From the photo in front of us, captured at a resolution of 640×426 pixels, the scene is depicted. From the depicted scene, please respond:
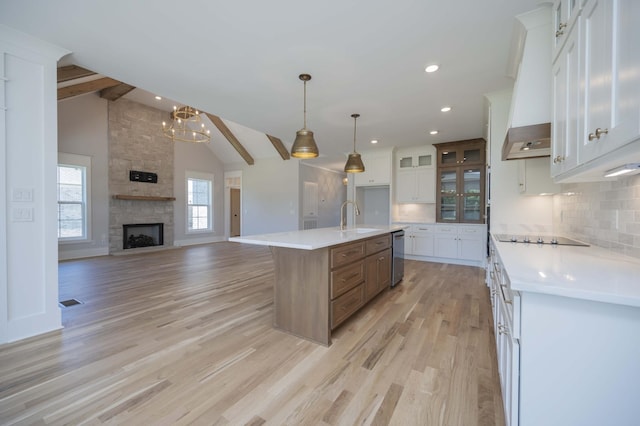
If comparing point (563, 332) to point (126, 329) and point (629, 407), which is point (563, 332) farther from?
point (126, 329)

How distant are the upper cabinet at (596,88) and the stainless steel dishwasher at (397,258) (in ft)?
7.39

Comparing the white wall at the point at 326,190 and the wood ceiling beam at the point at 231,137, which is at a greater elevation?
the wood ceiling beam at the point at 231,137

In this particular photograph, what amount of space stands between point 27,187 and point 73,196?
491cm

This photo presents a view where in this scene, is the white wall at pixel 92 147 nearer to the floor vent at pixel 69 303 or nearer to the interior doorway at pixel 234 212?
the floor vent at pixel 69 303

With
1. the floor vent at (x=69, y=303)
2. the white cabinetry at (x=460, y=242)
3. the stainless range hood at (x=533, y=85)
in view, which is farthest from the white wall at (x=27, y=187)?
the white cabinetry at (x=460, y=242)

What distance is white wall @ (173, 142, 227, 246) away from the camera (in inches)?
317

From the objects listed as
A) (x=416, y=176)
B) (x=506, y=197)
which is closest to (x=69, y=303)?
(x=506, y=197)

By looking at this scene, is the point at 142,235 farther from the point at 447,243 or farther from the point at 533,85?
the point at 533,85

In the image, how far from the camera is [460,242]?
5402mm

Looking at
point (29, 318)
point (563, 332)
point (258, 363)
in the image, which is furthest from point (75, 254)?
point (563, 332)

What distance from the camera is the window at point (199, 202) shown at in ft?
27.7

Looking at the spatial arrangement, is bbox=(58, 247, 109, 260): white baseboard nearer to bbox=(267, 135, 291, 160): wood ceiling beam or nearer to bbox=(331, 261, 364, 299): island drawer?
bbox=(267, 135, 291, 160): wood ceiling beam

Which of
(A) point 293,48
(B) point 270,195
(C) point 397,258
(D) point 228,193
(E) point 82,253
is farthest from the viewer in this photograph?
(D) point 228,193

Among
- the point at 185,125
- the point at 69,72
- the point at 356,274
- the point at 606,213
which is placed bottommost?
the point at 356,274
